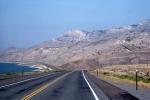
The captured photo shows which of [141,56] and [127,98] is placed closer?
[127,98]

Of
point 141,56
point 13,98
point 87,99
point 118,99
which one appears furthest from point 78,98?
point 141,56

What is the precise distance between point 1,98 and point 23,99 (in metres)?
1.57

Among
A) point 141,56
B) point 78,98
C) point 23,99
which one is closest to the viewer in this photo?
point 23,99

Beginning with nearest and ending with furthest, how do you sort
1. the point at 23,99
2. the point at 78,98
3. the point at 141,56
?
the point at 23,99 < the point at 78,98 < the point at 141,56

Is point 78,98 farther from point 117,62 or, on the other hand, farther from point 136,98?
point 117,62

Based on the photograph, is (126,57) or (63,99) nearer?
(63,99)

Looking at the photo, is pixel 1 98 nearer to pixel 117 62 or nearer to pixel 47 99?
pixel 47 99

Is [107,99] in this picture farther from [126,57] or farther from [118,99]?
[126,57]

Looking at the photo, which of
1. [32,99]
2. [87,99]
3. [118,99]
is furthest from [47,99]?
[118,99]

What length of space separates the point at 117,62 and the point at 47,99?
6959 inches

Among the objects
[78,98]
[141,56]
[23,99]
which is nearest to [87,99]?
[78,98]

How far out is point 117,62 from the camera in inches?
7721

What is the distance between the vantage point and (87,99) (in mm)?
21516

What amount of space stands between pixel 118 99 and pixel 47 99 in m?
4.07
